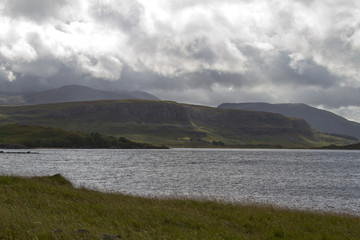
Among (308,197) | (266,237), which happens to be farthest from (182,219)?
(308,197)

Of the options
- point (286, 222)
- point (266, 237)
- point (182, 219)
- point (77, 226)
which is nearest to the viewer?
point (77, 226)

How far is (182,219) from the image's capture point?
62.1ft

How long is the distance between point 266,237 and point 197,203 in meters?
11.2

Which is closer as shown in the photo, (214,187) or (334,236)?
(334,236)

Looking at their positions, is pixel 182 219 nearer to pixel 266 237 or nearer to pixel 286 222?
pixel 266 237

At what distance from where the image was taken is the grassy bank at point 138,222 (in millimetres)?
13594

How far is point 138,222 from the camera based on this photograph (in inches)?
682

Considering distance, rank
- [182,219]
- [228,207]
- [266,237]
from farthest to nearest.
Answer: [228,207], [182,219], [266,237]

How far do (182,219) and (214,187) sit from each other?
40731 millimetres

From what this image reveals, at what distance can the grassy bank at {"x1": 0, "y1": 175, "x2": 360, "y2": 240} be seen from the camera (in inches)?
535

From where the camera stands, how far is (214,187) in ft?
193

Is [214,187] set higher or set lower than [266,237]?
lower

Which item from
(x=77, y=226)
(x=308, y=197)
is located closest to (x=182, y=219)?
(x=77, y=226)

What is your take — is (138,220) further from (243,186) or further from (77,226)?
(243,186)
